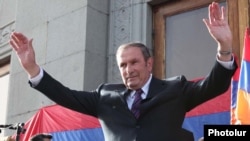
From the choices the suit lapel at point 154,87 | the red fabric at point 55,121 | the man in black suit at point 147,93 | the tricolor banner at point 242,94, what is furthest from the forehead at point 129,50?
the red fabric at point 55,121

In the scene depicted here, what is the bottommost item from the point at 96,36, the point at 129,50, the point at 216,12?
the point at 129,50

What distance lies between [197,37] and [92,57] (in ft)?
4.97

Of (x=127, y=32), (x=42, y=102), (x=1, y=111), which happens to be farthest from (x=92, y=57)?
(x=1, y=111)

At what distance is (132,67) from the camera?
2578mm

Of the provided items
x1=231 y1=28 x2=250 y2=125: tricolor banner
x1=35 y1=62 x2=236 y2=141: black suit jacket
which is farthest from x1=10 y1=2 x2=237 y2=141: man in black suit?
x1=231 y1=28 x2=250 y2=125: tricolor banner

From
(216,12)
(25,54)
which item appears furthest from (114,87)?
(216,12)

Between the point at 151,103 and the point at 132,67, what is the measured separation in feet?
0.70

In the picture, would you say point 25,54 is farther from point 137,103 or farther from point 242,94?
point 242,94

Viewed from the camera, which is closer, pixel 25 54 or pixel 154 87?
pixel 154 87

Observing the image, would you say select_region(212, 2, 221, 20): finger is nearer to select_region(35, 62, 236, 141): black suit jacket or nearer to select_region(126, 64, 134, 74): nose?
select_region(35, 62, 236, 141): black suit jacket

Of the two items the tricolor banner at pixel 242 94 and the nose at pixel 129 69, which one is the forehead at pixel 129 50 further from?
the tricolor banner at pixel 242 94

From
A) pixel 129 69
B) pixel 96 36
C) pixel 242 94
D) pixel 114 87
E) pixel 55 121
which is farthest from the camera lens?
pixel 96 36

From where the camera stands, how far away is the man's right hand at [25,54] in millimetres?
2746

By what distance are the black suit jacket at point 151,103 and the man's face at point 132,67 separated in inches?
3.6
